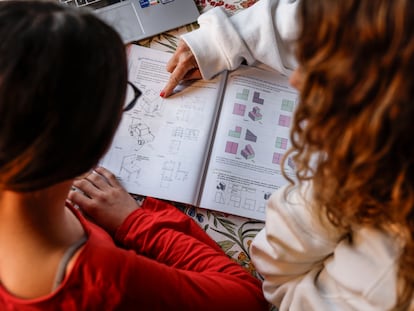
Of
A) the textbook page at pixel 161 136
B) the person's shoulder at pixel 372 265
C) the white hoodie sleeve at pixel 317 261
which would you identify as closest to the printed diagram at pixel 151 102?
the textbook page at pixel 161 136

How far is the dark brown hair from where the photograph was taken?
0.41 meters

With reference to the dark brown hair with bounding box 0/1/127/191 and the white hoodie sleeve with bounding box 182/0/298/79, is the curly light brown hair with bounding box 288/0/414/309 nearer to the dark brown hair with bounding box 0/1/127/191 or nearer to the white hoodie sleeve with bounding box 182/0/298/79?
the dark brown hair with bounding box 0/1/127/191

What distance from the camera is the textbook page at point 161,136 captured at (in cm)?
79

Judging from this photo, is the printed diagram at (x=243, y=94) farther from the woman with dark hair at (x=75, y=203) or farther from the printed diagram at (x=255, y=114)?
the woman with dark hair at (x=75, y=203)

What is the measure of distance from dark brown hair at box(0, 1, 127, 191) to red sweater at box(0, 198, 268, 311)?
0.48 ft

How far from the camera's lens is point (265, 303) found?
0.75 meters

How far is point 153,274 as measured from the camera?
1.99ft

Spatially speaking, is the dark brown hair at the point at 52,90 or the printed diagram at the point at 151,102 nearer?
the dark brown hair at the point at 52,90

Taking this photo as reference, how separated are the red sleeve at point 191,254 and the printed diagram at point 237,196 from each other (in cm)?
7

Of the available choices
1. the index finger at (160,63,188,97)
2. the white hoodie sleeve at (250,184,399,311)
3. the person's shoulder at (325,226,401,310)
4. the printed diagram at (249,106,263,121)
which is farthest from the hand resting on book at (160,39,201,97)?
the person's shoulder at (325,226,401,310)

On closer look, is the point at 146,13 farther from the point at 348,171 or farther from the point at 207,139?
the point at 348,171

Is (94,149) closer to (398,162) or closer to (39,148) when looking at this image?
(39,148)

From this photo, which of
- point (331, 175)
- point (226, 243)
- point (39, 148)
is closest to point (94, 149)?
point (39, 148)

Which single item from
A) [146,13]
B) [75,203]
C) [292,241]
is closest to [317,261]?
[292,241]
